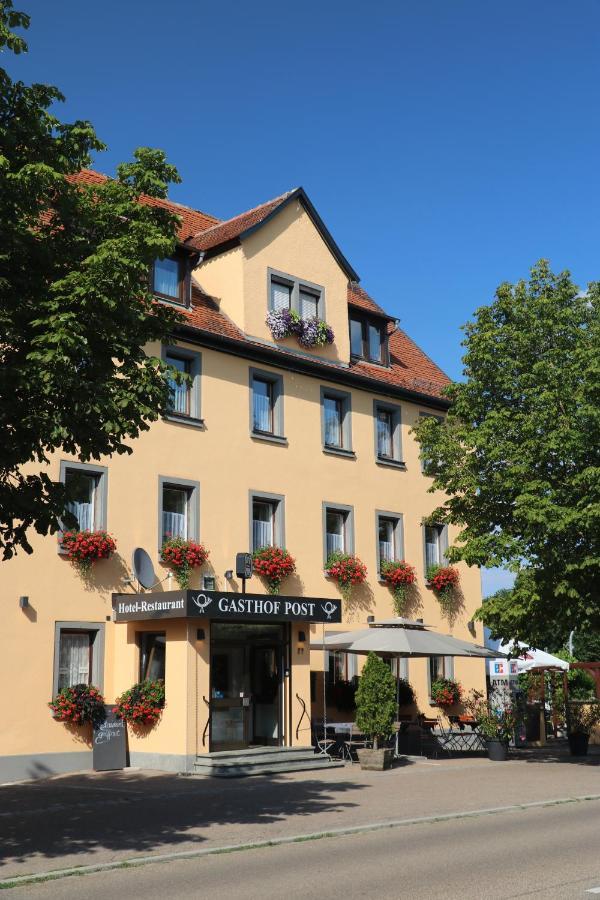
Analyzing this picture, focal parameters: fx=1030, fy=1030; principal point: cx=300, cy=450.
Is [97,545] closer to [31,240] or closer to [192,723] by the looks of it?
[192,723]

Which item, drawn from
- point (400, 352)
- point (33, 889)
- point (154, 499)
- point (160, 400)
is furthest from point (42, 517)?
point (400, 352)

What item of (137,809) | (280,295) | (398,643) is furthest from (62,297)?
(280,295)

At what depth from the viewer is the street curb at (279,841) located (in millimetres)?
Answer: 9773

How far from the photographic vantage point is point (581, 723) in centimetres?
2608

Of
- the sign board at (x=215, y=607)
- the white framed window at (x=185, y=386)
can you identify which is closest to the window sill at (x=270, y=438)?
the white framed window at (x=185, y=386)

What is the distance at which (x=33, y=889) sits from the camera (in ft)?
30.3

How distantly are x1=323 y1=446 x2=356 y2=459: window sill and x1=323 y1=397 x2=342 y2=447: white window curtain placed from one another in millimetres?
224

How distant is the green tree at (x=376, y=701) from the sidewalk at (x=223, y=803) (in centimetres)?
85

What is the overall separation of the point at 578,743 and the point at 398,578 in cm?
616

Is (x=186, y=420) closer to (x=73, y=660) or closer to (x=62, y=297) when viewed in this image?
(x=73, y=660)

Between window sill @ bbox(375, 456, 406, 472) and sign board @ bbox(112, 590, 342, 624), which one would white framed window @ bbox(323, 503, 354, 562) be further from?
sign board @ bbox(112, 590, 342, 624)

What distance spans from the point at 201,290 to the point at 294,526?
649 cm

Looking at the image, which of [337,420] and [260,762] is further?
[337,420]

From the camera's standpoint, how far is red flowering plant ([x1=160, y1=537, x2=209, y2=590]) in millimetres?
22312
